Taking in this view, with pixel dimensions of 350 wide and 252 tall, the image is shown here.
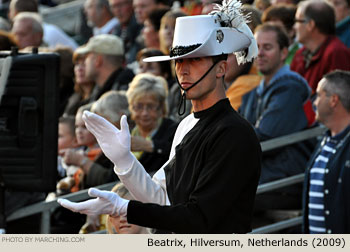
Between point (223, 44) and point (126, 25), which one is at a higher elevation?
point (223, 44)

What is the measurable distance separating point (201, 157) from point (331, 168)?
7.88 feet

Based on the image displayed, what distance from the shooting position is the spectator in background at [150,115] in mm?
6438

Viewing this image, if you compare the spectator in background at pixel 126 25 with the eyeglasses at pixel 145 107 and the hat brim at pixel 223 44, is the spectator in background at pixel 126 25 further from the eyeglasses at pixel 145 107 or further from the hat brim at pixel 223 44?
the hat brim at pixel 223 44

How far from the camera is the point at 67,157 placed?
669 centimetres

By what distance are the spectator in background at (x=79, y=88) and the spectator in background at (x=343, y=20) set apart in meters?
2.32

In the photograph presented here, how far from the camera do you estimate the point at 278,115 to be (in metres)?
6.39

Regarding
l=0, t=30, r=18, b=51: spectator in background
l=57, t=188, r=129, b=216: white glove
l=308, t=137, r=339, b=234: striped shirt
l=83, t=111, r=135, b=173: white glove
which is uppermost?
l=83, t=111, r=135, b=173: white glove

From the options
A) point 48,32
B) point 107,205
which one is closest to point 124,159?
point 107,205

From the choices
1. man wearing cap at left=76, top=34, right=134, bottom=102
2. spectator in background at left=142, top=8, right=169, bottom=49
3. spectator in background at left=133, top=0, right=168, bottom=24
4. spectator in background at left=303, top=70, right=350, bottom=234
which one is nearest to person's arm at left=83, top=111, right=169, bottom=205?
spectator in background at left=303, top=70, right=350, bottom=234

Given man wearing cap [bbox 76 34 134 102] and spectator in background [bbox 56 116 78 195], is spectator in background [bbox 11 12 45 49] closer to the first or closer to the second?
man wearing cap [bbox 76 34 134 102]

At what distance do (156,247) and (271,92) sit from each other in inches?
113

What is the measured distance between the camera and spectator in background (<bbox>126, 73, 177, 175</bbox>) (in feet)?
21.1

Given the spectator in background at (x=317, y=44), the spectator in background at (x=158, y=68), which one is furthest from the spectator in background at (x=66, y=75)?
the spectator in background at (x=317, y=44)

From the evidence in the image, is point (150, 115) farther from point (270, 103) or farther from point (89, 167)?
point (270, 103)
